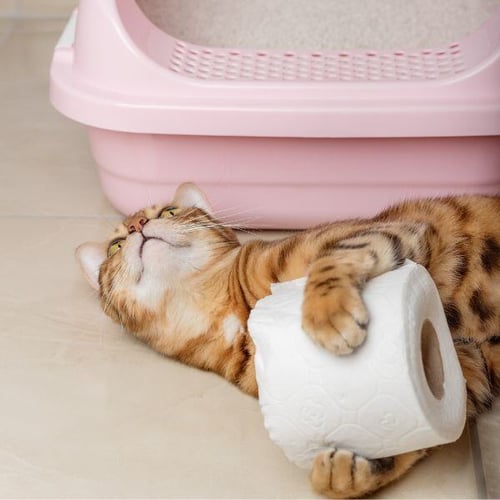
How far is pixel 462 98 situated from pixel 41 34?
6.05ft

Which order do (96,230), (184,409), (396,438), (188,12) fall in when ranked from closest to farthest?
1. (396,438)
2. (184,409)
3. (96,230)
4. (188,12)

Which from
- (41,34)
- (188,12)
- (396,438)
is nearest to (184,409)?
(396,438)

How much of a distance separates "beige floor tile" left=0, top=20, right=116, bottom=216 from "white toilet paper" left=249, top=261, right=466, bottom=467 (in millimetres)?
941

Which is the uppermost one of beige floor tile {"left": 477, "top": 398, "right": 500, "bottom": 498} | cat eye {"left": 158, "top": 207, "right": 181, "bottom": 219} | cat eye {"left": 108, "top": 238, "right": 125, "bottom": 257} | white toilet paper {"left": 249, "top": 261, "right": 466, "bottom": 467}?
white toilet paper {"left": 249, "top": 261, "right": 466, "bottom": 467}

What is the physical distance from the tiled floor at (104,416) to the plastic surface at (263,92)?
0.33 meters

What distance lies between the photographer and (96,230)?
6.68ft

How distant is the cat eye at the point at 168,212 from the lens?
1.75 metres

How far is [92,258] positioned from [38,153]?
707 millimetres

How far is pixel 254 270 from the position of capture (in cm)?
157

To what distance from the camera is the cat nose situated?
169 centimetres

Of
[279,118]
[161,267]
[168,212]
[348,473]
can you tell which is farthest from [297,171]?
[348,473]

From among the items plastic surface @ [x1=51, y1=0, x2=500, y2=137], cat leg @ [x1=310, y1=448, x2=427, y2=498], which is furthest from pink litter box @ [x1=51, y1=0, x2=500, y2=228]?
cat leg @ [x1=310, y1=448, x2=427, y2=498]

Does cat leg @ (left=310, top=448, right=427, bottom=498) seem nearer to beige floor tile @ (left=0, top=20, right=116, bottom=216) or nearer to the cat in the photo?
the cat

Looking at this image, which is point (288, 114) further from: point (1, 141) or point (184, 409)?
point (1, 141)
